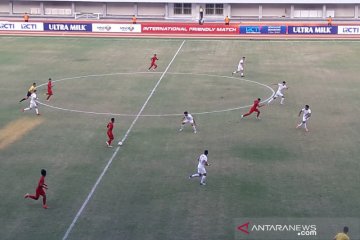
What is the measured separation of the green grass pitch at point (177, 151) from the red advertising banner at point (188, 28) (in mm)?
17906

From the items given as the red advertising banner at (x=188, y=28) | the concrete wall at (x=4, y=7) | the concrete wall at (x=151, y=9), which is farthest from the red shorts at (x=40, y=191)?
the concrete wall at (x=4, y=7)

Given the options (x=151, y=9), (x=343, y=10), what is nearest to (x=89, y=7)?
(x=151, y=9)

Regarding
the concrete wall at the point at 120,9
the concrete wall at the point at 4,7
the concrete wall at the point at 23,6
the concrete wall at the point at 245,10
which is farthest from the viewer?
the concrete wall at the point at 4,7

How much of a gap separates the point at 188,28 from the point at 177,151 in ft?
151

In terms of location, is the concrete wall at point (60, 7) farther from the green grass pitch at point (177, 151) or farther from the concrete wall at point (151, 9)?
the green grass pitch at point (177, 151)

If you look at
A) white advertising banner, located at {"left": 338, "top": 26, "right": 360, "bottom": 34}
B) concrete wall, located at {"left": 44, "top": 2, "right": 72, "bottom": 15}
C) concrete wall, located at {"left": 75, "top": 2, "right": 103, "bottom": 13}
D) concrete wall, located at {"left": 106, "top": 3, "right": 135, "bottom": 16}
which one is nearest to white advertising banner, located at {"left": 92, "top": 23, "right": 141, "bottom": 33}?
concrete wall, located at {"left": 106, "top": 3, "right": 135, "bottom": 16}

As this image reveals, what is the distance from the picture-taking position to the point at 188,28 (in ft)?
251

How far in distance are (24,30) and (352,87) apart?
4497 cm

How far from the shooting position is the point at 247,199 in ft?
83.8

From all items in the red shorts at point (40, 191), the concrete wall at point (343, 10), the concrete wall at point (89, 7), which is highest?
the concrete wall at point (89, 7)

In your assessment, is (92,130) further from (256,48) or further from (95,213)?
(256,48)

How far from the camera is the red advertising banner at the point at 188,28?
75.9 metres

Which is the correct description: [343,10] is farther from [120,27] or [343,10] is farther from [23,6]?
[23,6]

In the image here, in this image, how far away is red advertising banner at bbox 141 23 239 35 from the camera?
7594cm
